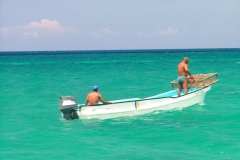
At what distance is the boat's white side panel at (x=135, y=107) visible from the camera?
16312 millimetres

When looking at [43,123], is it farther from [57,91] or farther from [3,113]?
[57,91]

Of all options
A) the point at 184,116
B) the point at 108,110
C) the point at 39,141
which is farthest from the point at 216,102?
the point at 39,141

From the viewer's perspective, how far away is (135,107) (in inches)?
668

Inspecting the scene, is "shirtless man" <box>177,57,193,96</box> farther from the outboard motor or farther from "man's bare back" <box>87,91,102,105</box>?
the outboard motor

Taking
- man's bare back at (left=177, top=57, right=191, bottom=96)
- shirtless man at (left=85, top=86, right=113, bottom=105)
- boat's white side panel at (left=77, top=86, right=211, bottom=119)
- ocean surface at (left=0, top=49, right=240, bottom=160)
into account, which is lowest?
ocean surface at (left=0, top=49, right=240, bottom=160)

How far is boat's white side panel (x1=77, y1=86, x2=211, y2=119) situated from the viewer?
53.5 ft

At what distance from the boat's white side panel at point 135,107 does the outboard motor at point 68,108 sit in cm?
20

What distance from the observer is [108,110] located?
651 inches

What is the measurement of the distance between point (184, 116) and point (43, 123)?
17.2 ft

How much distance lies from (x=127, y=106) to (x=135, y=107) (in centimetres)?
34

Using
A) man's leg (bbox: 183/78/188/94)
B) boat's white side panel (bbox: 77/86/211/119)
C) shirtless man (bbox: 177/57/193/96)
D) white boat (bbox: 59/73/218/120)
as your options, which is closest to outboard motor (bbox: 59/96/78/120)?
white boat (bbox: 59/73/218/120)

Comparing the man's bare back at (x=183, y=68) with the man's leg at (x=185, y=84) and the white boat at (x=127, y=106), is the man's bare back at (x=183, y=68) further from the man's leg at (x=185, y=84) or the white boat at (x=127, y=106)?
the white boat at (x=127, y=106)

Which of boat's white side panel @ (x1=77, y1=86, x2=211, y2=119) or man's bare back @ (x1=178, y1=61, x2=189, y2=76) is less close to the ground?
man's bare back @ (x1=178, y1=61, x2=189, y2=76)

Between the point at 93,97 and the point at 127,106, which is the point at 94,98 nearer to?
the point at 93,97
